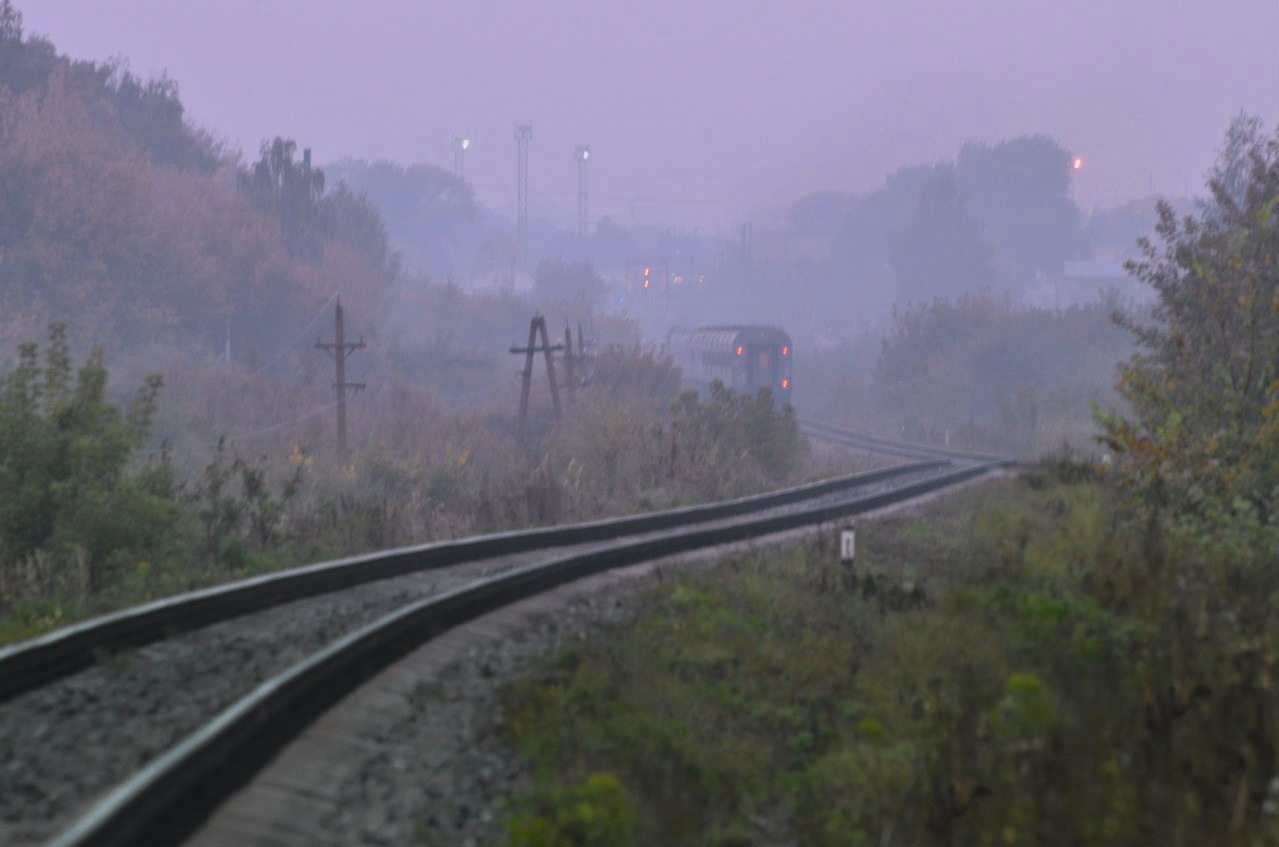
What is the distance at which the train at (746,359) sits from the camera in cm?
5294

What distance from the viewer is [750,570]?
12.5 metres

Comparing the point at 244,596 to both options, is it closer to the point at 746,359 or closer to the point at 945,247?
the point at 746,359

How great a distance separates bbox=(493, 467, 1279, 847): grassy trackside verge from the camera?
212 inches

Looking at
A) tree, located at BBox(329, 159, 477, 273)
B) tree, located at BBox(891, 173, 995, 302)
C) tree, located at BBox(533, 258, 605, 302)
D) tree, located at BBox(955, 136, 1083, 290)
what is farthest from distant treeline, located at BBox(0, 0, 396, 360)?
tree, located at BBox(955, 136, 1083, 290)

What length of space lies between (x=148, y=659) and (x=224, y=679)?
0.75 metres

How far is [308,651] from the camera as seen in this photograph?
26.9 ft

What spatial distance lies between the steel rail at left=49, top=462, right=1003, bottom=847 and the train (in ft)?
134

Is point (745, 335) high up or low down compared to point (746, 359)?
up

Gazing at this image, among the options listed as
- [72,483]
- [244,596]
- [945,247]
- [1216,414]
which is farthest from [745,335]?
[945,247]

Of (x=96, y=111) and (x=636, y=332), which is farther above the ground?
(x=96, y=111)

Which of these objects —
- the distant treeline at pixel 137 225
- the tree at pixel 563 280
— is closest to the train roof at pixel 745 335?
the distant treeline at pixel 137 225

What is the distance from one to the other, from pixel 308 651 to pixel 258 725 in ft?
8.06

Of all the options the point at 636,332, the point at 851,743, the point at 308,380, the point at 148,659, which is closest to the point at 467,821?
the point at 851,743

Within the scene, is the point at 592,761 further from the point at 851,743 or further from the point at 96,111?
the point at 96,111
